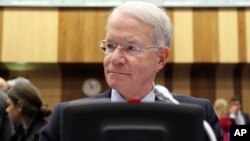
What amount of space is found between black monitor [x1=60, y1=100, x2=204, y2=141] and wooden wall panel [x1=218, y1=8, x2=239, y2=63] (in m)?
9.42

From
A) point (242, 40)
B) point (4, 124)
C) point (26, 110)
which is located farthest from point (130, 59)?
point (242, 40)

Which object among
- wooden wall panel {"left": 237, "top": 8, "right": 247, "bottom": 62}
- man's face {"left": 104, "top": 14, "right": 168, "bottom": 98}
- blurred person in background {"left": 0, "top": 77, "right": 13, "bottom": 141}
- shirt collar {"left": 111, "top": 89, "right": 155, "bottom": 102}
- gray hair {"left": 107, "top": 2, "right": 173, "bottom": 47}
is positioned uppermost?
wooden wall panel {"left": 237, "top": 8, "right": 247, "bottom": 62}

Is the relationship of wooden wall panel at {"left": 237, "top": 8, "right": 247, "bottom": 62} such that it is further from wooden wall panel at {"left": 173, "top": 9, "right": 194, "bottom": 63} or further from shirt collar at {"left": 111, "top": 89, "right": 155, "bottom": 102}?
shirt collar at {"left": 111, "top": 89, "right": 155, "bottom": 102}

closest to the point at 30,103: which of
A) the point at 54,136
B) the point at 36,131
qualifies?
the point at 36,131

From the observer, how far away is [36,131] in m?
3.66

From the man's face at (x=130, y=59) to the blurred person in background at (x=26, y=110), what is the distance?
2.12 meters

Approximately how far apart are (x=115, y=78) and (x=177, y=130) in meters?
0.55

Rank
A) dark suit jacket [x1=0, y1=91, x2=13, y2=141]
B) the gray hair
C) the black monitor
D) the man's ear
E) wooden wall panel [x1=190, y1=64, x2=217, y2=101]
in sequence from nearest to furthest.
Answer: the black monitor < the gray hair < the man's ear < dark suit jacket [x1=0, y1=91, x2=13, y2=141] < wooden wall panel [x1=190, y1=64, x2=217, y2=101]

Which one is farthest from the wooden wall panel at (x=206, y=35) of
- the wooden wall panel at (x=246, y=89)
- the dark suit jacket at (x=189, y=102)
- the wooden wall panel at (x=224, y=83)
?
the dark suit jacket at (x=189, y=102)

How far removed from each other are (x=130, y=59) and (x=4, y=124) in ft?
8.52

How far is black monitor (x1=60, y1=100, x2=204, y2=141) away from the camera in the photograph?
1.15 m

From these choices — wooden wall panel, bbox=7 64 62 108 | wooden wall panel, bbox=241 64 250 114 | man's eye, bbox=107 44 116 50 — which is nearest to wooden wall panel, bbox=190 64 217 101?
wooden wall panel, bbox=241 64 250 114

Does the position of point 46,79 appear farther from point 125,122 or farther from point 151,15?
point 125,122

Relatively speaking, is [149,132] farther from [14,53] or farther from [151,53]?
[14,53]
